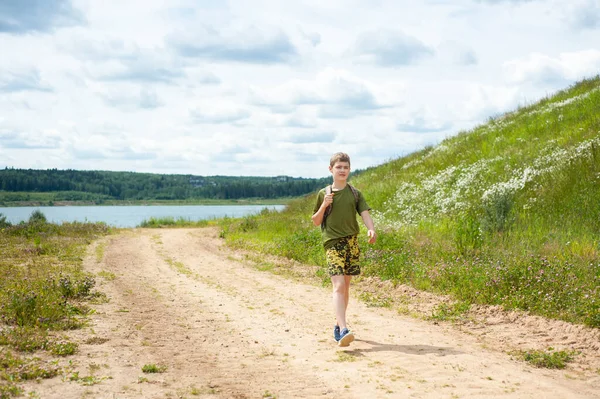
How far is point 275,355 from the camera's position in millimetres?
7668

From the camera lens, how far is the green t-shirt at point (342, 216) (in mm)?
7867

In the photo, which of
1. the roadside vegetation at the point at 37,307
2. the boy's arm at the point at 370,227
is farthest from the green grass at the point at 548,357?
the roadside vegetation at the point at 37,307

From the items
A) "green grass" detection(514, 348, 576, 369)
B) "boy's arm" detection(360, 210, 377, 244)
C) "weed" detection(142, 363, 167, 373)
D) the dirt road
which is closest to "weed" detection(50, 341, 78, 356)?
the dirt road

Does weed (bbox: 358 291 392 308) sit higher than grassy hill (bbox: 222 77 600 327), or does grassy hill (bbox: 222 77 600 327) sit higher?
grassy hill (bbox: 222 77 600 327)

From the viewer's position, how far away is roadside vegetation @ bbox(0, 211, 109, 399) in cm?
686

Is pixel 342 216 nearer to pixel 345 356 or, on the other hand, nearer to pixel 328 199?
pixel 328 199

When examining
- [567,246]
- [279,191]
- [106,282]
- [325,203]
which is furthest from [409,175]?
[279,191]

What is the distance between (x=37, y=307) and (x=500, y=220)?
12239 millimetres

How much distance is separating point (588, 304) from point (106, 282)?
10.9 metres

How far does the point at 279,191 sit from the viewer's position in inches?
3748

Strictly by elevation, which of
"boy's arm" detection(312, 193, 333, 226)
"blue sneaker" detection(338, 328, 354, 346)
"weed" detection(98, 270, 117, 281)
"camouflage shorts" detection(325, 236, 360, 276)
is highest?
"boy's arm" detection(312, 193, 333, 226)

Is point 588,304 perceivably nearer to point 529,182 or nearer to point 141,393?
point 141,393

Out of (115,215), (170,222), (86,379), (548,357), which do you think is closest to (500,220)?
(548,357)

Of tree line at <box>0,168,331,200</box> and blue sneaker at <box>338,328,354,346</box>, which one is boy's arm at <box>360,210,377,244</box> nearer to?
blue sneaker at <box>338,328,354,346</box>
